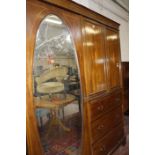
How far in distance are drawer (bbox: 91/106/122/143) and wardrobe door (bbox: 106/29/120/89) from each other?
40 centimetres

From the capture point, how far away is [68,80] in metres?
1.61

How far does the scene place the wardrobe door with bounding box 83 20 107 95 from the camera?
1.81 meters

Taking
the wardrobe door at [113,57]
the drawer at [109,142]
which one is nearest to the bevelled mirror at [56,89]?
the drawer at [109,142]

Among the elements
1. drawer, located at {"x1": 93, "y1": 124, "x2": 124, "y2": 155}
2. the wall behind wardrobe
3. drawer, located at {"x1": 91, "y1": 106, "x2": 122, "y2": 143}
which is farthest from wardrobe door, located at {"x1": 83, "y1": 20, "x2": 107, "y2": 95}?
the wall behind wardrobe

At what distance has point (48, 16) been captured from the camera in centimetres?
134

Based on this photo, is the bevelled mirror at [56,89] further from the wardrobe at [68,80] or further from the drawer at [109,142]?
the drawer at [109,142]

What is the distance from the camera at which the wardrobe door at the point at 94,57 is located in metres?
1.81

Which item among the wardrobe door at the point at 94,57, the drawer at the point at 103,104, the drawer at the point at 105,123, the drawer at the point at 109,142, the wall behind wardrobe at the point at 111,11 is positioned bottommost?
the drawer at the point at 109,142
